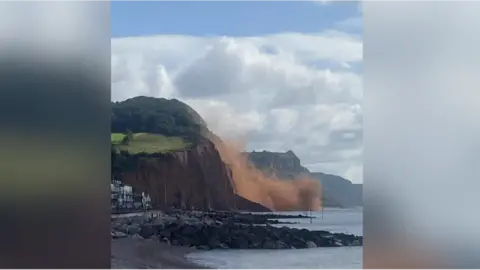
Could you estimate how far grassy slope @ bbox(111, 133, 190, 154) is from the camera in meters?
2.57

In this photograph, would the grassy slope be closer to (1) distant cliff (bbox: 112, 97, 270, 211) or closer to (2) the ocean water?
(1) distant cliff (bbox: 112, 97, 270, 211)

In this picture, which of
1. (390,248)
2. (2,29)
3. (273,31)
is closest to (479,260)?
(390,248)

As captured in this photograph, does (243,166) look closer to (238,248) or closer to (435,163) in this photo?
(238,248)

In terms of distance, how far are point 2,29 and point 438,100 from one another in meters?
1.74

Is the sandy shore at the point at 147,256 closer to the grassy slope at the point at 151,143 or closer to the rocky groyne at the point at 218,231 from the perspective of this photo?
the rocky groyne at the point at 218,231

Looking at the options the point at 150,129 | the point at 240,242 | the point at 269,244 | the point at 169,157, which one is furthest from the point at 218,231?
the point at 150,129

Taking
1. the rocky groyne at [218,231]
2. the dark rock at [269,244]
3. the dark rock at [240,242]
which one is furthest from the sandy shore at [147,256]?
the dark rock at [269,244]

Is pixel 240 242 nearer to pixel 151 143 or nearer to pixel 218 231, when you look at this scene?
pixel 218 231

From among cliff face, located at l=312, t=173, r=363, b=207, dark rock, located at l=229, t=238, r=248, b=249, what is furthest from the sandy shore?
cliff face, located at l=312, t=173, r=363, b=207

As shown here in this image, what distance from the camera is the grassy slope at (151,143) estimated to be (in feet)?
8.44

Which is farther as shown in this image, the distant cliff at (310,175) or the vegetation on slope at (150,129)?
the vegetation on slope at (150,129)

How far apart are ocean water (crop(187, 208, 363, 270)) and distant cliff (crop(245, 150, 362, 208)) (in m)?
0.05

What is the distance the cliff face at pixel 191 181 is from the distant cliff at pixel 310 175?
0.15 m

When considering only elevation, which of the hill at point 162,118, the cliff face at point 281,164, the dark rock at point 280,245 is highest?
the hill at point 162,118
